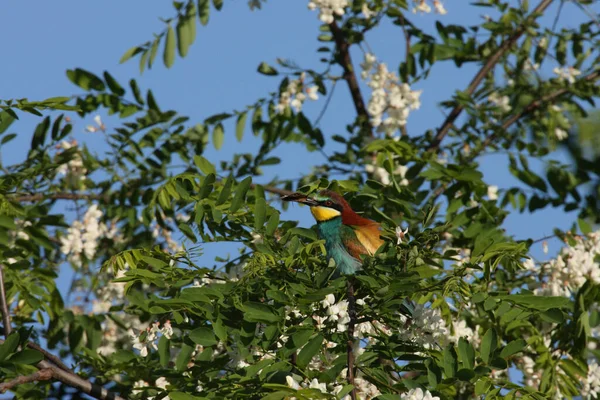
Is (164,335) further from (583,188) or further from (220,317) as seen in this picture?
(583,188)

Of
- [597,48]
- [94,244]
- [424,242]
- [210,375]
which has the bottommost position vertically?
[210,375]

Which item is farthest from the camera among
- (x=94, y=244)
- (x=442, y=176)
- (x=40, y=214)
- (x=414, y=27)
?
(x=414, y=27)

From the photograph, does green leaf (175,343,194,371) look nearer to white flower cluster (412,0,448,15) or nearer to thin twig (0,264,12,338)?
thin twig (0,264,12,338)

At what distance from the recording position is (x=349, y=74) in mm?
5777

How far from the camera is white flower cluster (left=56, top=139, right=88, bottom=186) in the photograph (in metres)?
5.25

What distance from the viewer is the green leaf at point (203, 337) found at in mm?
2842

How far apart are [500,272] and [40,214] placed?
2362mm

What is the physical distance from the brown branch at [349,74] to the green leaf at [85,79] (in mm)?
1444

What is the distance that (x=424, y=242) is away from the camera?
2.79 metres

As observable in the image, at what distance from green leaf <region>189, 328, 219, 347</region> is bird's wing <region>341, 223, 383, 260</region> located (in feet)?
3.95

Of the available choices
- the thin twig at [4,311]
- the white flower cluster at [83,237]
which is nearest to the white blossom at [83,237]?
the white flower cluster at [83,237]

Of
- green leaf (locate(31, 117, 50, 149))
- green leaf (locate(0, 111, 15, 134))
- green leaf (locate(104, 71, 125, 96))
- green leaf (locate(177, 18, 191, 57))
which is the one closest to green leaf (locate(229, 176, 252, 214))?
green leaf (locate(0, 111, 15, 134))

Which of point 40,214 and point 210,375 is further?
point 40,214

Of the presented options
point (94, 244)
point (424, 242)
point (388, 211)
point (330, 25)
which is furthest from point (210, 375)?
point (330, 25)
